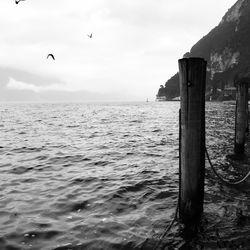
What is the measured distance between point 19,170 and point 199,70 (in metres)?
9.38

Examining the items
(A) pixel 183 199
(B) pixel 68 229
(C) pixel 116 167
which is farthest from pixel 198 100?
(C) pixel 116 167

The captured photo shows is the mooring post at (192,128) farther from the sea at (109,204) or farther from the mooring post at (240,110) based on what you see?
the mooring post at (240,110)

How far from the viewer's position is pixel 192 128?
6.08 metres

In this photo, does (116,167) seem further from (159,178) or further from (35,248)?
(35,248)

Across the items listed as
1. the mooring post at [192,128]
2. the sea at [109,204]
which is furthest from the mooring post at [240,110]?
the mooring post at [192,128]

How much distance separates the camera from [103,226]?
713 cm

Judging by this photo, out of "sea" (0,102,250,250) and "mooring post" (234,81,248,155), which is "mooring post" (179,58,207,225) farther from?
"mooring post" (234,81,248,155)

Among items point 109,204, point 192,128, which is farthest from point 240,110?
point 192,128

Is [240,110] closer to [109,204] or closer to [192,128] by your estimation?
[109,204]

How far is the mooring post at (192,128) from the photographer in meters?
5.94

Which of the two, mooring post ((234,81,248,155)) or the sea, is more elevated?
mooring post ((234,81,248,155))

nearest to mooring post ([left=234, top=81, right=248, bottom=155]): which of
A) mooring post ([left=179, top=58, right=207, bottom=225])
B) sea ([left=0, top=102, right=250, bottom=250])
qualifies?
sea ([left=0, top=102, right=250, bottom=250])

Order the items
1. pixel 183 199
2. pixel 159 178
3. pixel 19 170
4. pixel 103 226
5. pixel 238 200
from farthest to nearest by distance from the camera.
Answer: pixel 19 170, pixel 159 178, pixel 238 200, pixel 103 226, pixel 183 199

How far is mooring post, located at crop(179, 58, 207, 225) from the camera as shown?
5941 millimetres
